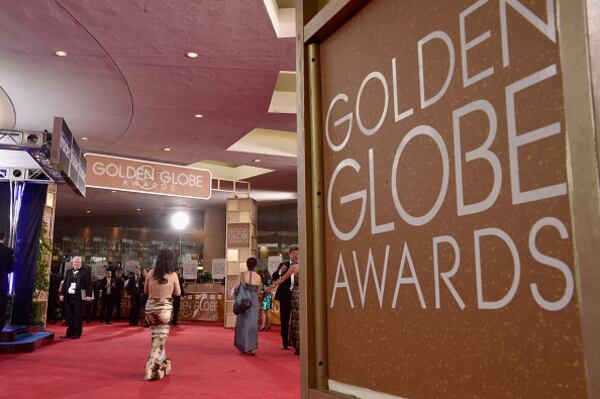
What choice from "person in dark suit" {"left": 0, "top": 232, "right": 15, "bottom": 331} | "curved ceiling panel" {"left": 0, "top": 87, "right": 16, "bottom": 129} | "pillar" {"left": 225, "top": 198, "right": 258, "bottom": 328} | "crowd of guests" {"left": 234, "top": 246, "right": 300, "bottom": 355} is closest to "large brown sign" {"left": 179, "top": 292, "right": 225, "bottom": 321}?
"pillar" {"left": 225, "top": 198, "right": 258, "bottom": 328}

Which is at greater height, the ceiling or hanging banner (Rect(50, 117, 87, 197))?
the ceiling

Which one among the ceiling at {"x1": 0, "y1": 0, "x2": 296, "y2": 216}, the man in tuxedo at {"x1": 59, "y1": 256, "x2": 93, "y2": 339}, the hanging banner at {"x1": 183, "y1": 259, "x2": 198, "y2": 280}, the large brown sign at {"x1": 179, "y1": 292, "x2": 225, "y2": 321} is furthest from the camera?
the hanging banner at {"x1": 183, "y1": 259, "x2": 198, "y2": 280}

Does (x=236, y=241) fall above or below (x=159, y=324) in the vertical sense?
above

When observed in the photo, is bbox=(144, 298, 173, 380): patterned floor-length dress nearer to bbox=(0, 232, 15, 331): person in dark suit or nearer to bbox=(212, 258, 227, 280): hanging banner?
bbox=(0, 232, 15, 331): person in dark suit

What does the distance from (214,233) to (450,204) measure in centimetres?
1542

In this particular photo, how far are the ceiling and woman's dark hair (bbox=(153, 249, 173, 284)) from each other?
2.07m

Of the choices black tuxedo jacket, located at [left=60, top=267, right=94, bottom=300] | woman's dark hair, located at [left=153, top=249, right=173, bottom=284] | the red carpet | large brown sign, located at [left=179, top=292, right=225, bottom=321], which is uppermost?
woman's dark hair, located at [left=153, top=249, right=173, bottom=284]

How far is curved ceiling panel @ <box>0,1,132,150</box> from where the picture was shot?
480 cm

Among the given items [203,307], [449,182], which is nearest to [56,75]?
[449,182]

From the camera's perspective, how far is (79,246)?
18484 millimetres

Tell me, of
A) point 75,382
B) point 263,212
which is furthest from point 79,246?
point 75,382

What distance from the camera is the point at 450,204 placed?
0.84 meters

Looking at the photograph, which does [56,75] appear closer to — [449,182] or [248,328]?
[248,328]

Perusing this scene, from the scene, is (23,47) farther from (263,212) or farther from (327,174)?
(263,212)
